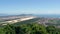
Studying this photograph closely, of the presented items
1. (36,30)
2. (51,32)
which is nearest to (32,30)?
(36,30)

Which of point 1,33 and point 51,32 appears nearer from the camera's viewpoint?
point 1,33

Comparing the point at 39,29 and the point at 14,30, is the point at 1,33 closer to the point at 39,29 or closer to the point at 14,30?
the point at 14,30

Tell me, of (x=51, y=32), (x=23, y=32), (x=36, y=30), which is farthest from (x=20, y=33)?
(x=51, y=32)

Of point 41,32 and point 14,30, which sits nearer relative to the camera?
point 41,32

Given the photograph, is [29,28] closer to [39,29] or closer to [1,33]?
[39,29]

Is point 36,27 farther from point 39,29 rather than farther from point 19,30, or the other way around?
point 19,30

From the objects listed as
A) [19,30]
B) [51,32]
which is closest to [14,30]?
[19,30]
